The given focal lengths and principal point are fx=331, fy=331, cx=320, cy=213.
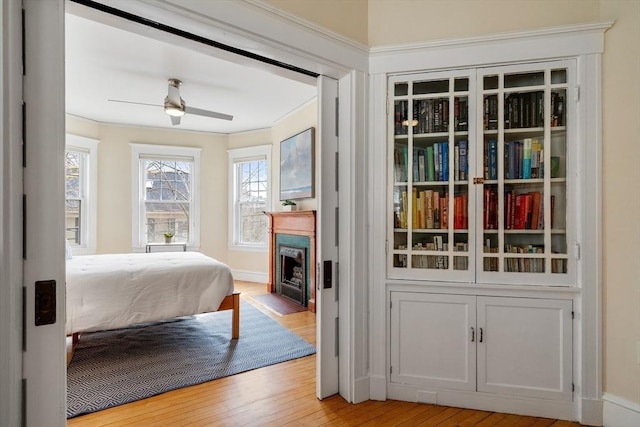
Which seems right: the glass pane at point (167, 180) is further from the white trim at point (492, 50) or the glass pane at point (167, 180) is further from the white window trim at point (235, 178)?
the white trim at point (492, 50)

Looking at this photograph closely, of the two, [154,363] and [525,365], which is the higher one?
[525,365]

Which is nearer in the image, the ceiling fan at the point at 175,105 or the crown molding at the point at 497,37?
the crown molding at the point at 497,37

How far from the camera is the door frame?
1253 millimetres

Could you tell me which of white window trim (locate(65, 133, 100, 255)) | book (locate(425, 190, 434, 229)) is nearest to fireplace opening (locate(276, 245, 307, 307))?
book (locate(425, 190, 434, 229))

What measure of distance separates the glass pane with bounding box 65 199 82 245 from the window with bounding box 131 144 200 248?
2.49 ft

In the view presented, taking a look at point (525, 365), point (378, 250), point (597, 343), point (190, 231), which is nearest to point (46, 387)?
point (378, 250)

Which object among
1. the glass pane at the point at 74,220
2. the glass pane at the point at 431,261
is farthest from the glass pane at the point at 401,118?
the glass pane at the point at 74,220

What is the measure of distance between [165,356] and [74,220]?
3.60 meters

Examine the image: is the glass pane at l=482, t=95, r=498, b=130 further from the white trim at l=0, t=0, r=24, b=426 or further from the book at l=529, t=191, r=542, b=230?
the white trim at l=0, t=0, r=24, b=426

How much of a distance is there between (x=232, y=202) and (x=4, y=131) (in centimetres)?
510

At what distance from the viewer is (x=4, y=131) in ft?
3.76

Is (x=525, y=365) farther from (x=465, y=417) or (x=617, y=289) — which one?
(x=617, y=289)

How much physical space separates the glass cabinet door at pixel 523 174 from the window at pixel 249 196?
4.11 meters

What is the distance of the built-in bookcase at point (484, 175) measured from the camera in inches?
Answer: 80.4
